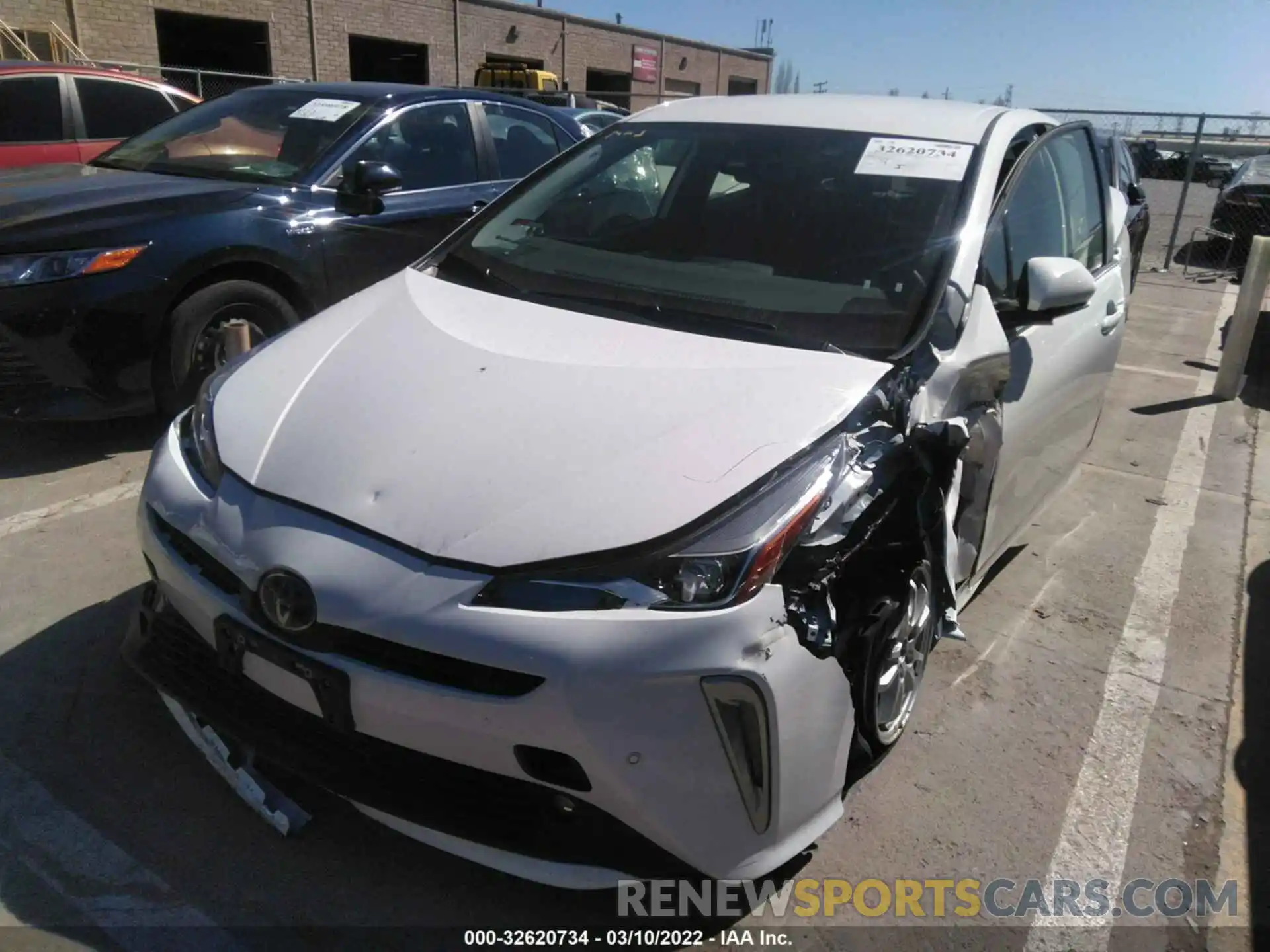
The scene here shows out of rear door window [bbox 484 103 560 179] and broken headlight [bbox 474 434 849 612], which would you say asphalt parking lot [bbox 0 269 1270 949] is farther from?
rear door window [bbox 484 103 560 179]

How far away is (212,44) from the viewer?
928 inches

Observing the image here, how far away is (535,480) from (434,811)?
0.69 metres

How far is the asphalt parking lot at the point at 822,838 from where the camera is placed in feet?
7.18

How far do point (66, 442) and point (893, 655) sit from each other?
4.09 m

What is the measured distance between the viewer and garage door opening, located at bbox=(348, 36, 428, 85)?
25.5 meters

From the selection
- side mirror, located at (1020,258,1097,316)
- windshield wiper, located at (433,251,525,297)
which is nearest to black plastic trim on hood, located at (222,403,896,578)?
windshield wiper, located at (433,251,525,297)

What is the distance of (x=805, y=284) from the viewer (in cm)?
278

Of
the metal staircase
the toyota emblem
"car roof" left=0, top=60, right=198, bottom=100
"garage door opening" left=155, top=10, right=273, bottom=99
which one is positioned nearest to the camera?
the toyota emblem

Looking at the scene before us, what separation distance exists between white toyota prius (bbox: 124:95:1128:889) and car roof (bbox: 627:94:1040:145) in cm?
3

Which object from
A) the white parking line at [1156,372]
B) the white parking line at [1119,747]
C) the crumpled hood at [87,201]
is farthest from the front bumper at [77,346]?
the white parking line at [1156,372]

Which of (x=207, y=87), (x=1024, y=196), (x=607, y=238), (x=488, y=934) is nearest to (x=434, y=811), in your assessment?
(x=488, y=934)

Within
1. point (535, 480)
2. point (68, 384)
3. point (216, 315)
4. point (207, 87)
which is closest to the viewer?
point (535, 480)

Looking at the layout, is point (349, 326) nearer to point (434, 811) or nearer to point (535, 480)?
point (535, 480)

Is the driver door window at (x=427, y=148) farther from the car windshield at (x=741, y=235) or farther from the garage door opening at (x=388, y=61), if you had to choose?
the garage door opening at (x=388, y=61)
